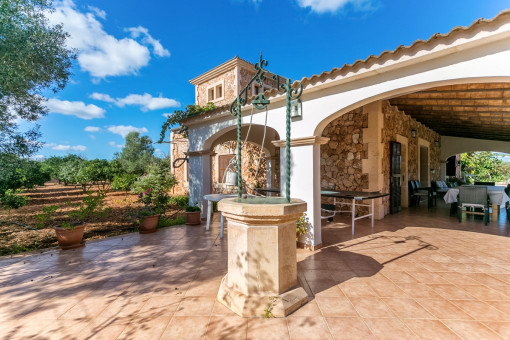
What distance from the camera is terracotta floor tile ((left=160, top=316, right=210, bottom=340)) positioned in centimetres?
190

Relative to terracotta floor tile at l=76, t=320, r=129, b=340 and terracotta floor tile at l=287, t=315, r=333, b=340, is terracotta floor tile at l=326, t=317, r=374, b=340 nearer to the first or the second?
terracotta floor tile at l=287, t=315, r=333, b=340

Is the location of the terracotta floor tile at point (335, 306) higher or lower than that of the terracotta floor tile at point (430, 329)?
lower

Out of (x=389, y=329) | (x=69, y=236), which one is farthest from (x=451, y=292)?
(x=69, y=236)

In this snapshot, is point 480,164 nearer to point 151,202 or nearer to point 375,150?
point 375,150

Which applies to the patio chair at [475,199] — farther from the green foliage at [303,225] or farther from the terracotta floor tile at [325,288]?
the terracotta floor tile at [325,288]

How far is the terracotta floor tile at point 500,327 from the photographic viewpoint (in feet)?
6.14

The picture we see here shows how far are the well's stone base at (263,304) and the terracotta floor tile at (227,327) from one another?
0.09m

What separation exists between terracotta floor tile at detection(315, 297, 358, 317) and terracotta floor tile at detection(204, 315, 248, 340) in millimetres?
793

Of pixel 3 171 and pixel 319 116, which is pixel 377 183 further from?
pixel 3 171

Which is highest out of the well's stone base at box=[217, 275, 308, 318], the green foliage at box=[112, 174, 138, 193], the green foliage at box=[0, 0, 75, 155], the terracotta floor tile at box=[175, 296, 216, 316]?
the green foliage at box=[0, 0, 75, 155]

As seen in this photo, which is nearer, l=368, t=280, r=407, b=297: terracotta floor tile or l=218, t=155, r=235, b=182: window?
l=368, t=280, r=407, b=297: terracotta floor tile

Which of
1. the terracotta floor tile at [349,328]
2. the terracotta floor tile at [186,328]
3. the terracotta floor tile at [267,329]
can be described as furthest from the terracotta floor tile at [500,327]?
the terracotta floor tile at [186,328]

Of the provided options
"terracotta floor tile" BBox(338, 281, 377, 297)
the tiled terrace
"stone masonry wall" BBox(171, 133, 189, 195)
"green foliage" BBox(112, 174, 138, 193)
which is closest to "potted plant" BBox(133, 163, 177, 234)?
the tiled terrace

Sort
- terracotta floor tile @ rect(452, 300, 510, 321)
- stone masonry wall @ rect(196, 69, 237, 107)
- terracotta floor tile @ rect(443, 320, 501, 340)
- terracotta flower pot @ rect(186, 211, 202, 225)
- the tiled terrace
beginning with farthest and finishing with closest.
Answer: stone masonry wall @ rect(196, 69, 237, 107), terracotta flower pot @ rect(186, 211, 202, 225), terracotta floor tile @ rect(452, 300, 510, 321), the tiled terrace, terracotta floor tile @ rect(443, 320, 501, 340)
